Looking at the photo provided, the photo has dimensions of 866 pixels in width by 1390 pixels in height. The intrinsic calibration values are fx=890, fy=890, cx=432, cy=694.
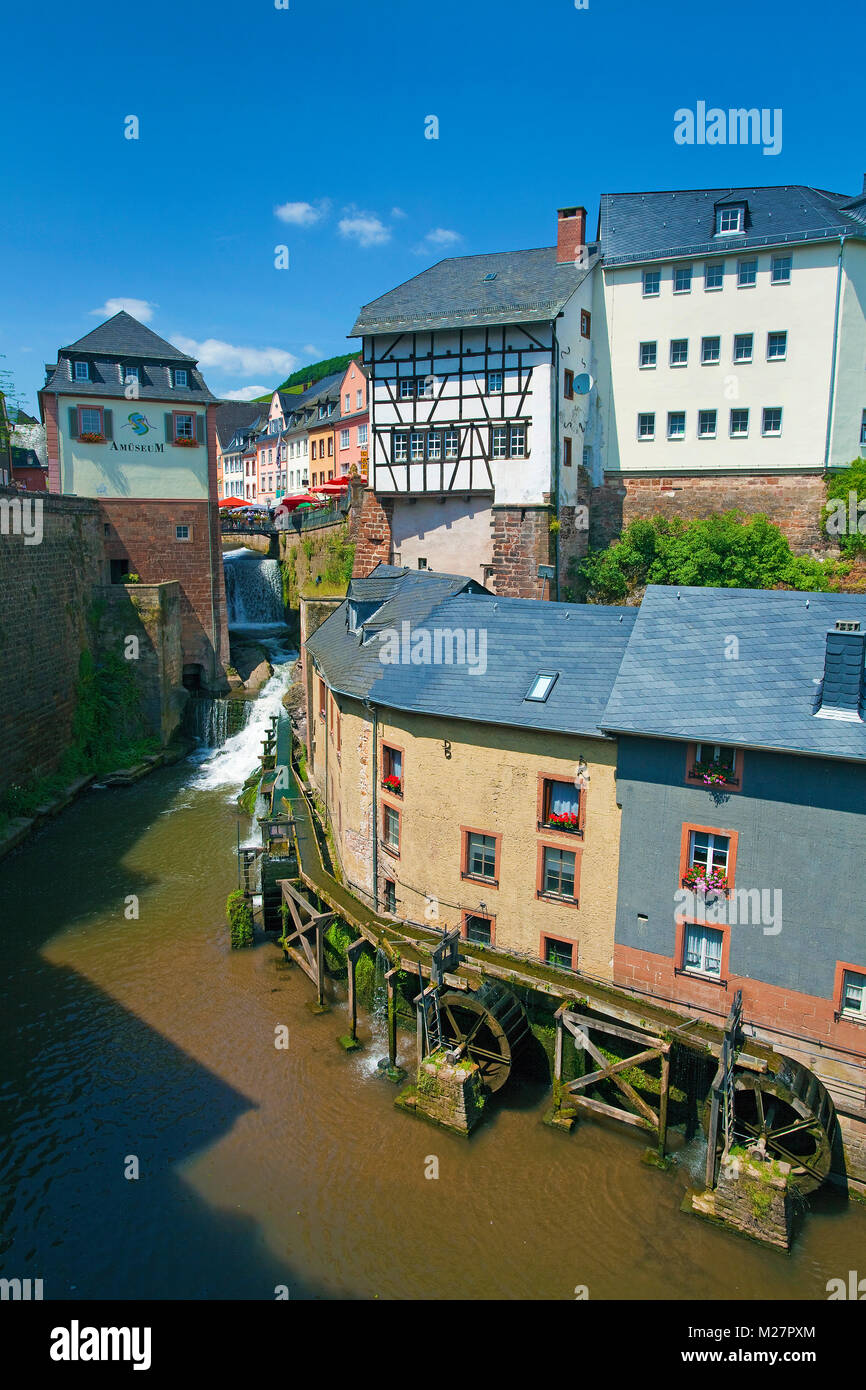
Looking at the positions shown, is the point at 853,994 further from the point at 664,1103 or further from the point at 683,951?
the point at 664,1103

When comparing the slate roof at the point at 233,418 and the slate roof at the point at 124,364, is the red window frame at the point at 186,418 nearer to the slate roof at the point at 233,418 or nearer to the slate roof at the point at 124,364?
the slate roof at the point at 124,364

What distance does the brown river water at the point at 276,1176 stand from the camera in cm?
1152

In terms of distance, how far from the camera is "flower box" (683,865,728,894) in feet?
44.8

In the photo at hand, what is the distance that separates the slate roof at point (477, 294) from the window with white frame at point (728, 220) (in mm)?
4718

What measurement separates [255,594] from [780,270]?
2815cm

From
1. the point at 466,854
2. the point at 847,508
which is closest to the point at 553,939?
the point at 466,854

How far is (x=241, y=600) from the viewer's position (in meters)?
46.5

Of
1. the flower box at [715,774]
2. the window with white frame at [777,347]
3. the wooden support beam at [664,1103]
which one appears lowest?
the wooden support beam at [664,1103]

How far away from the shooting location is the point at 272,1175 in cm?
A: 1322

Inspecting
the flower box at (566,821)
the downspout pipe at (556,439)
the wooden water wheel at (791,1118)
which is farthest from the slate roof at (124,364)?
the wooden water wheel at (791,1118)
